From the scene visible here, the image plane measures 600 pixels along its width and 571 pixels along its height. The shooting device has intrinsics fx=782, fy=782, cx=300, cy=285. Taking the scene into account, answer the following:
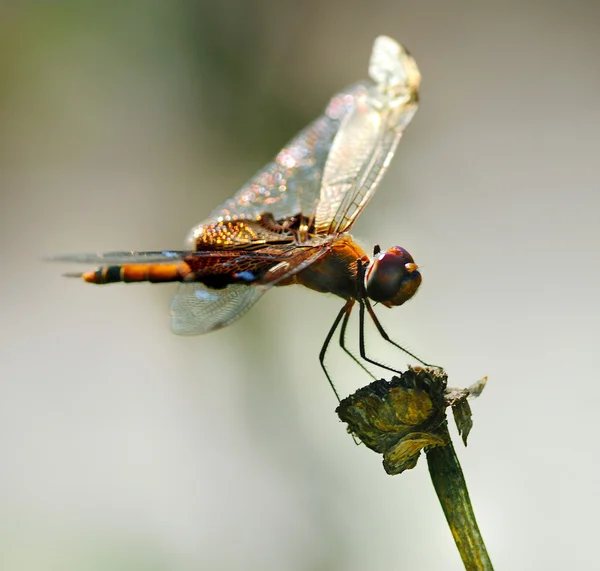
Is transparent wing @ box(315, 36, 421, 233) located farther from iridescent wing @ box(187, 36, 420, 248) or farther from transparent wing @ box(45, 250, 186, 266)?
transparent wing @ box(45, 250, 186, 266)

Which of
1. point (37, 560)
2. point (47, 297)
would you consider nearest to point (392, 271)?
point (37, 560)

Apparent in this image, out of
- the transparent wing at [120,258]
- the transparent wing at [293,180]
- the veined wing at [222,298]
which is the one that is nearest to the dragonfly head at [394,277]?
the veined wing at [222,298]

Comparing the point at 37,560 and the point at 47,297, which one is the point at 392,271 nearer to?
the point at 37,560

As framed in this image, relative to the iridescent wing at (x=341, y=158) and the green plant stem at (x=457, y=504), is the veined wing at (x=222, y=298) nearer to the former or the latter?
the iridescent wing at (x=341, y=158)

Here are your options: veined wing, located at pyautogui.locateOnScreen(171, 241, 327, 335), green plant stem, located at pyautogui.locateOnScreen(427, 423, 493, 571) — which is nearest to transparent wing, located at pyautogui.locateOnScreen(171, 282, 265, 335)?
veined wing, located at pyautogui.locateOnScreen(171, 241, 327, 335)

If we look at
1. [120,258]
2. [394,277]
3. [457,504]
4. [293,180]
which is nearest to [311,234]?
[293,180]

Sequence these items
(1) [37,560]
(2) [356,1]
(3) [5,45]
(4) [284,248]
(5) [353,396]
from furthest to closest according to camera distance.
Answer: (2) [356,1]
(3) [5,45]
(1) [37,560]
(4) [284,248]
(5) [353,396]

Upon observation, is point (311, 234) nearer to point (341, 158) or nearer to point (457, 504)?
point (341, 158)
